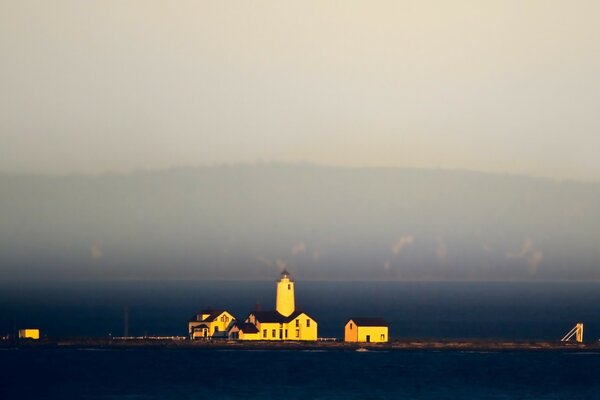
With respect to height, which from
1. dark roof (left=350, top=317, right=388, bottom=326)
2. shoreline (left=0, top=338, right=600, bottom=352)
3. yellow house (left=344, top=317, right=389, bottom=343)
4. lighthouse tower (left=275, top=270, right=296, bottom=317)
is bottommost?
shoreline (left=0, top=338, right=600, bottom=352)

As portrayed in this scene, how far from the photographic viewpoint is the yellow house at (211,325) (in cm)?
13262

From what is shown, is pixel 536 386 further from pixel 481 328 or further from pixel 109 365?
pixel 481 328

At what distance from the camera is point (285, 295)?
131500 mm

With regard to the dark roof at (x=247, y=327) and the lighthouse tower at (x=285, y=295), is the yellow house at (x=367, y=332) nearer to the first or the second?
the lighthouse tower at (x=285, y=295)

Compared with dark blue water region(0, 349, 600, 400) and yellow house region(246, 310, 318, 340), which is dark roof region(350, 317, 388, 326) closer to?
dark blue water region(0, 349, 600, 400)

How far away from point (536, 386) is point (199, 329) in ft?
117

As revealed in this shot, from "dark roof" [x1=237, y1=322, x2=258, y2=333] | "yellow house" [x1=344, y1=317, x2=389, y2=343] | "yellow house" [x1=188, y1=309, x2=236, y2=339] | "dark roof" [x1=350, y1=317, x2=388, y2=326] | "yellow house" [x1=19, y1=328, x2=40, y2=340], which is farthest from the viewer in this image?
"yellow house" [x1=19, y1=328, x2=40, y2=340]

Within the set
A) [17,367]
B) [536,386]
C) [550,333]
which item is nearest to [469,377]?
[536,386]

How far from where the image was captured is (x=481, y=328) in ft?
592

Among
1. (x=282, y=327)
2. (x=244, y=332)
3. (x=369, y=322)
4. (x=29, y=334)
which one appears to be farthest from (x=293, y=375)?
(x=29, y=334)

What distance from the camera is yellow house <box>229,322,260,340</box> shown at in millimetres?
129625

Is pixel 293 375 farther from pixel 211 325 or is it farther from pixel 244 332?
pixel 211 325

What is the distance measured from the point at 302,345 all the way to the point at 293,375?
13439mm

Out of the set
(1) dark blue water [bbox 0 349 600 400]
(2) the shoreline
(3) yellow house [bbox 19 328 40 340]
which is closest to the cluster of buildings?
(2) the shoreline
